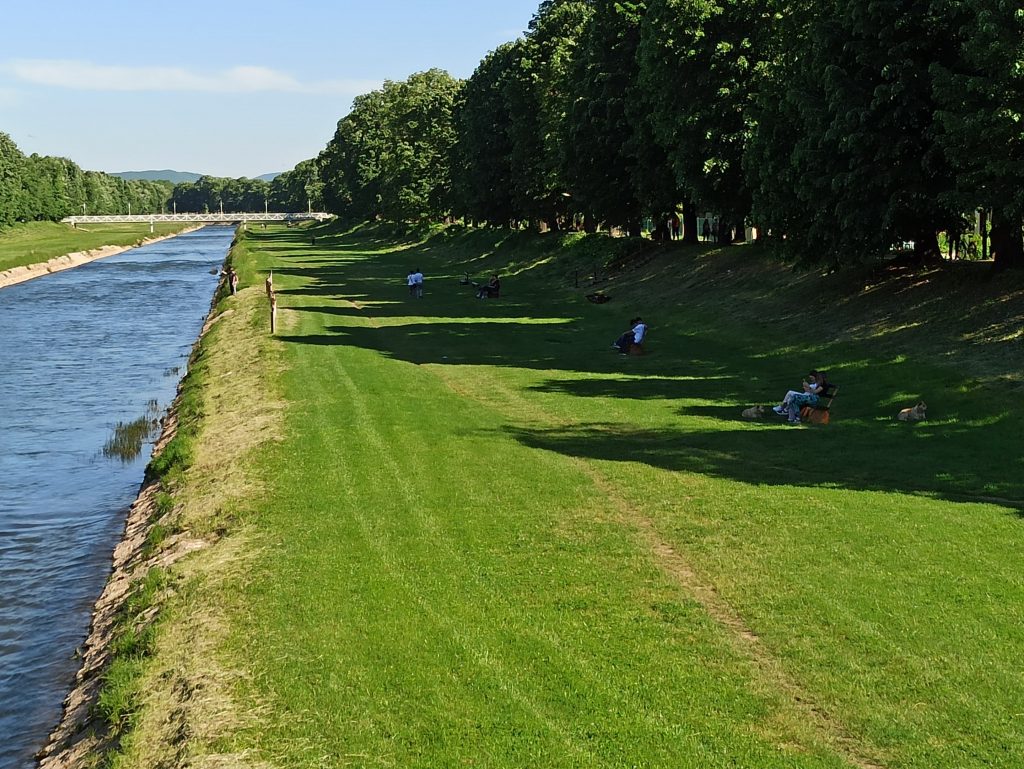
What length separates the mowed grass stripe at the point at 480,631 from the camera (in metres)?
8.54

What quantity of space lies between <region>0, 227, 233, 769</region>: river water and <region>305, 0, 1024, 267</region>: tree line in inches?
790

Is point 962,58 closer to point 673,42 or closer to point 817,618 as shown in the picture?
point 673,42

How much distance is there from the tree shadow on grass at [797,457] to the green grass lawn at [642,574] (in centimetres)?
7

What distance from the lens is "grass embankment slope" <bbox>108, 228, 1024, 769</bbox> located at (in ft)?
28.3

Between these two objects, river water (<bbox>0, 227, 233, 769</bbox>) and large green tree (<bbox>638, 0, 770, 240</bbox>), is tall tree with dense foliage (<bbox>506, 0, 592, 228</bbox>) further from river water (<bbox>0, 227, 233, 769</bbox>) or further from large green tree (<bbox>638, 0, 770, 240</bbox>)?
river water (<bbox>0, 227, 233, 769</bbox>)

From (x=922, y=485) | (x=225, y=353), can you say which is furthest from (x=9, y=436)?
(x=922, y=485)

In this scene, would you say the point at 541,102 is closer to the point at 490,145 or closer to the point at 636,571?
the point at 490,145

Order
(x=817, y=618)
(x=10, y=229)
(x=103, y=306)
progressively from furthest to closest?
(x=10, y=229) < (x=103, y=306) < (x=817, y=618)

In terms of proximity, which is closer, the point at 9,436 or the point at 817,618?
the point at 817,618

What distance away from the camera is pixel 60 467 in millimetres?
22828

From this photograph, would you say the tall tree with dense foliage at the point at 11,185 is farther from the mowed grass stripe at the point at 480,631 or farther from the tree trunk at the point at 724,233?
the mowed grass stripe at the point at 480,631

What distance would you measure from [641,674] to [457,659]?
182 centimetres

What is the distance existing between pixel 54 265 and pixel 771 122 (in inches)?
3262

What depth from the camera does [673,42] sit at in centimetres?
4059
